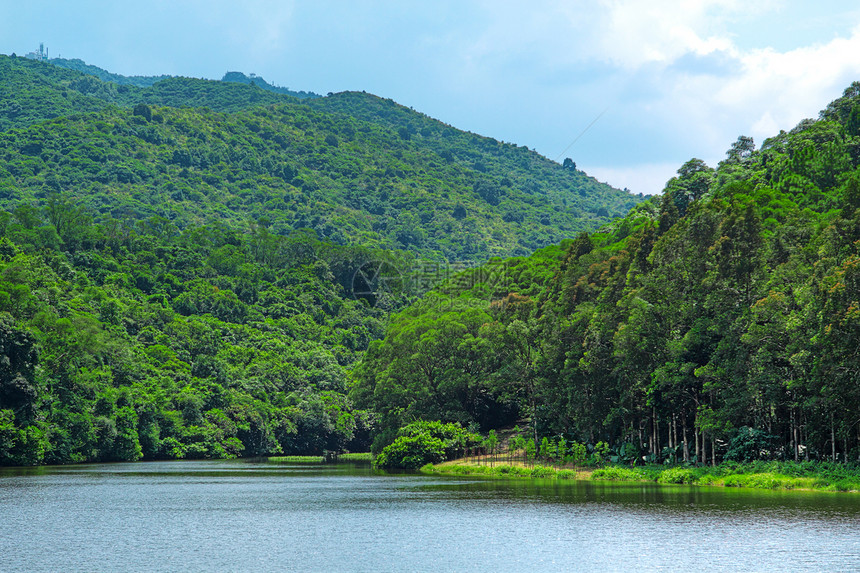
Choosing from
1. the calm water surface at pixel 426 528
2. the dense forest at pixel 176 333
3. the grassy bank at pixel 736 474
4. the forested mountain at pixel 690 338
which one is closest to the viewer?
the calm water surface at pixel 426 528

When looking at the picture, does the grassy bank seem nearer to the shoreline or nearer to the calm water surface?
the shoreline

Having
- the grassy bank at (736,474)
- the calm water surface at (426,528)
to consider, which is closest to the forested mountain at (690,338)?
the grassy bank at (736,474)

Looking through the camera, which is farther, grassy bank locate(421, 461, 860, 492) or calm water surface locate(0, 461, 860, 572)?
grassy bank locate(421, 461, 860, 492)

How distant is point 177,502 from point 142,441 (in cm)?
5351

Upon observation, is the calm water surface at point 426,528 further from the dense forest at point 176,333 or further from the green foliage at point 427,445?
the dense forest at point 176,333

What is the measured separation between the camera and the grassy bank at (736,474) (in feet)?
162

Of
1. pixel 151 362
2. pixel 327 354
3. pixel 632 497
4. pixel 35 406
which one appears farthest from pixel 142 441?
pixel 632 497

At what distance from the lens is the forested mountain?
51406 millimetres

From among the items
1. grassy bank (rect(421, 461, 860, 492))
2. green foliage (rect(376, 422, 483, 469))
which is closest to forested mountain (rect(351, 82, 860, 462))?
grassy bank (rect(421, 461, 860, 492))

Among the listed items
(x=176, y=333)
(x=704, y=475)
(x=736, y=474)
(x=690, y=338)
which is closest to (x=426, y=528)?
(x=736, y=474)

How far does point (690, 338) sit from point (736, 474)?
9139 millimetres

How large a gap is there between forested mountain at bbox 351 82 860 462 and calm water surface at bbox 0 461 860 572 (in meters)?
6.67

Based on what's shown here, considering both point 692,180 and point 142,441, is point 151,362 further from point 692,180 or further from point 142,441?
point 692,180

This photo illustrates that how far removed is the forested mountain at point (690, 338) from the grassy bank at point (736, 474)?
59.7 inches
